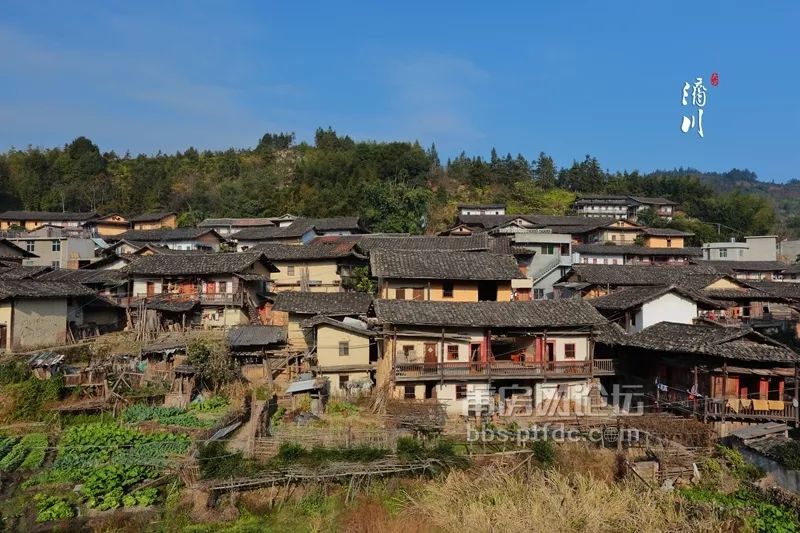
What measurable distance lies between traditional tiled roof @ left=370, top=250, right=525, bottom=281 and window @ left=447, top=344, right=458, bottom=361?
4.06 meters

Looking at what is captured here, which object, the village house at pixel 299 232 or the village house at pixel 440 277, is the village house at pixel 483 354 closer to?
the village house at pixel 440 277

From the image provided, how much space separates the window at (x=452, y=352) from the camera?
25.8 metres

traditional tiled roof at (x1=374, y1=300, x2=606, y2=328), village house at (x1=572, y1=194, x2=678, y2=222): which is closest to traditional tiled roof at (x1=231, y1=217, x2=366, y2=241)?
traditional tiled roof at (x1=374, y1=300, x2=606, y2=328)

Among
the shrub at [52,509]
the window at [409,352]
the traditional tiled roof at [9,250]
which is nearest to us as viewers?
the shrub at [52,509]

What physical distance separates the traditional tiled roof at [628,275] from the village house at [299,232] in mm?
25697

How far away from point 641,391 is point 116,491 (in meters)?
23.4

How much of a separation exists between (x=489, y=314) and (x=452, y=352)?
2.53m

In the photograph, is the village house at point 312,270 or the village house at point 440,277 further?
the village house at point 312,270

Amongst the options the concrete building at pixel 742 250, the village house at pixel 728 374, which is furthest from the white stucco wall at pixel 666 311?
the concrete building at pixel 742 250

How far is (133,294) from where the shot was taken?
121 ft

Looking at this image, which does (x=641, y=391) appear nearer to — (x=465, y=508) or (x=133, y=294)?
(x=465, y=508)

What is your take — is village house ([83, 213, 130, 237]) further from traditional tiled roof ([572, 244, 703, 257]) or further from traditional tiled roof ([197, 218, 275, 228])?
traditional tiled roof ([572, 244, 703, 257])

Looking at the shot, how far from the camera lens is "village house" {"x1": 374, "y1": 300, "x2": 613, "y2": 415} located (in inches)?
979

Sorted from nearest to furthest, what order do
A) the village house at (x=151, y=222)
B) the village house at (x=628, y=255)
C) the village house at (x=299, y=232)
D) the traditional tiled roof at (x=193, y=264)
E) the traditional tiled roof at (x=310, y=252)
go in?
the traditional tiled roof at (x=193, y=264) → the traditional tiled roof at (x=310, y=252) → the village house at (x=628, y=255) → the village house at (x=299, y=232) → the village house at (x=151, y=222)
